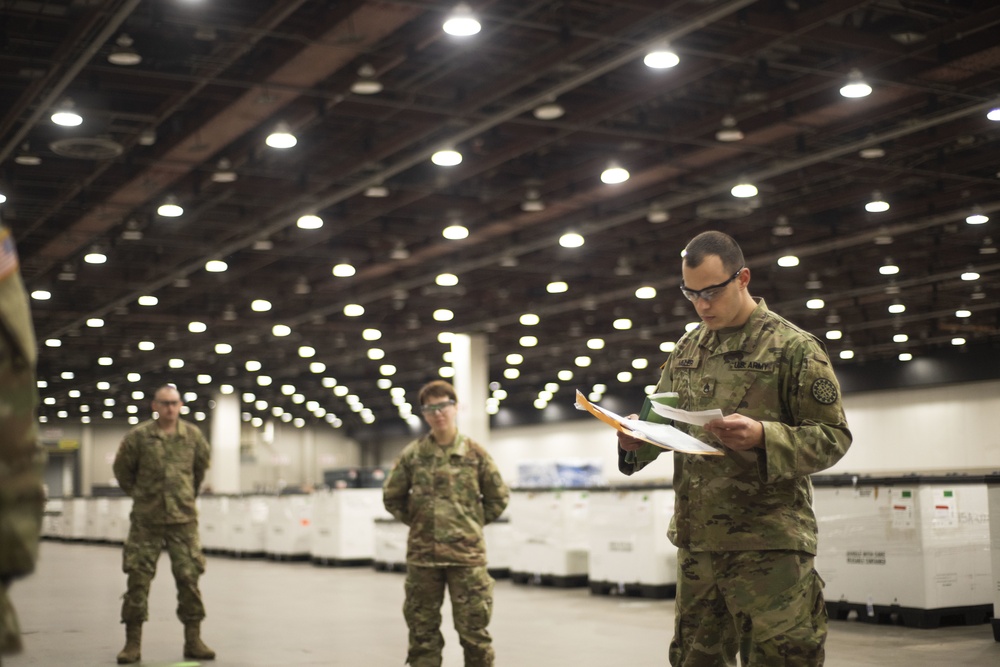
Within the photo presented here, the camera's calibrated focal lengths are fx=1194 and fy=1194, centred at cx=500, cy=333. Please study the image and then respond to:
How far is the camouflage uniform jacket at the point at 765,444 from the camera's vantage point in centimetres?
371

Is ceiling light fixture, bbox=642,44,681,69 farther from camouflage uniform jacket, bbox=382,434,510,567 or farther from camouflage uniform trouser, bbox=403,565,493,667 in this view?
camouflage uniform trouser, bbox=403,565,493,667

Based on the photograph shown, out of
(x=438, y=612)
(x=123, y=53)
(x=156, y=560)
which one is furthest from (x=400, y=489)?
(x=123, y=53)

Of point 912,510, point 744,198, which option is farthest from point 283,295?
point 912,510

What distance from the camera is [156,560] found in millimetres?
9578

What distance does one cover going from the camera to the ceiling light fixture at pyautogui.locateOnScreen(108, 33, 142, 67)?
428 inches

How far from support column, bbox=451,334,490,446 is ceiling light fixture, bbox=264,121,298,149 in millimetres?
11818

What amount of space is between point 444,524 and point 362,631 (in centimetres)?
524

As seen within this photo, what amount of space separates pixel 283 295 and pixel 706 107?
44.6ft

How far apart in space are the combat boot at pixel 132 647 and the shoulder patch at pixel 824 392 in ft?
23.8

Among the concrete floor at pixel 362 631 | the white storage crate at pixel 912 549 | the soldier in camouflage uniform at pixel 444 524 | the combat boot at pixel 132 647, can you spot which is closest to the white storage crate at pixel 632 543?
the concrete floor at pixel 362 631

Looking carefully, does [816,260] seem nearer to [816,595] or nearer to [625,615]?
[625,615]

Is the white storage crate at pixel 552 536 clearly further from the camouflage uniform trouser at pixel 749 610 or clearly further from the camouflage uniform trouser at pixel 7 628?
the camouflage uniform trouser at pixel 7 628

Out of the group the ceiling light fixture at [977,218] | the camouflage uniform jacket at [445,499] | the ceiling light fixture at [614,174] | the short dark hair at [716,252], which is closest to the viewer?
the short dark hair at [716,252]

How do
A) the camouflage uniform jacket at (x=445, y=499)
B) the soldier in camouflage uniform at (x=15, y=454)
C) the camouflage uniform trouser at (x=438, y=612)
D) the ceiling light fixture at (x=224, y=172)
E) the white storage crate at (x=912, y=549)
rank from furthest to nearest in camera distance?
the ceiling light fixture at (x=224, y=172) < the white storage crate at (x=912, y=549) < the camouflage uniform jacket at (x=445, y=499) < the camouflage uniform trouser at (x=438, y=612) < the soldier in camouflage uniform at (x=15, y=454)
